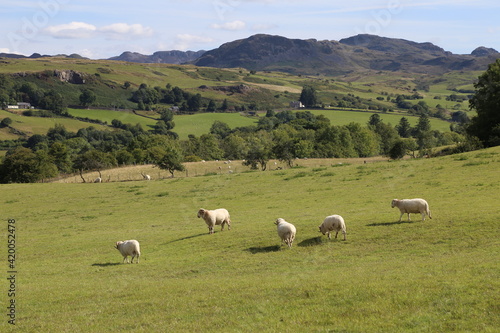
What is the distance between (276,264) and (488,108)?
56062mm

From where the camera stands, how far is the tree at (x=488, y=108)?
212ft

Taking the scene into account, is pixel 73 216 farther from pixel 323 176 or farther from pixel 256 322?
pixel 256 322

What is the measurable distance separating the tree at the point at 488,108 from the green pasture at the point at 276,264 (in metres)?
21.2

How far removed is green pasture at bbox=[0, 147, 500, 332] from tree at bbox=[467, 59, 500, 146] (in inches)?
835

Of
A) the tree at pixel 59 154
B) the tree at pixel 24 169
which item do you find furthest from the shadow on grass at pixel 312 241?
the tree at pixel 59 154

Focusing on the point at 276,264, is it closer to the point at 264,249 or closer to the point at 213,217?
the point at 264,249

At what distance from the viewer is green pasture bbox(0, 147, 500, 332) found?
13945 mm

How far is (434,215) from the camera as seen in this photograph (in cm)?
2800

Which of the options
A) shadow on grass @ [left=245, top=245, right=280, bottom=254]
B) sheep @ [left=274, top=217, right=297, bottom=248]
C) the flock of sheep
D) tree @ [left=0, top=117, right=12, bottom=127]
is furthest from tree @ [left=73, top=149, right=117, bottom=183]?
tree @ [left=0, top=117, right=12, bottom=127]

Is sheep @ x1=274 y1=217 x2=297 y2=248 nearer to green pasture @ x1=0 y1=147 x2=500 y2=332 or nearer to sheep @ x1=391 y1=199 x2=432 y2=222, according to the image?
green pasture @ x1=0 y1=147 x2=500 y2=332

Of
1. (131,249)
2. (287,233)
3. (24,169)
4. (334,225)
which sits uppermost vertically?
(334,225)

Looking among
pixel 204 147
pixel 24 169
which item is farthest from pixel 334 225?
pixel 204 147

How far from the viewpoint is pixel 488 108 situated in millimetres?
65562

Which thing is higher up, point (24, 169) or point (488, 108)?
point (488, 108)
